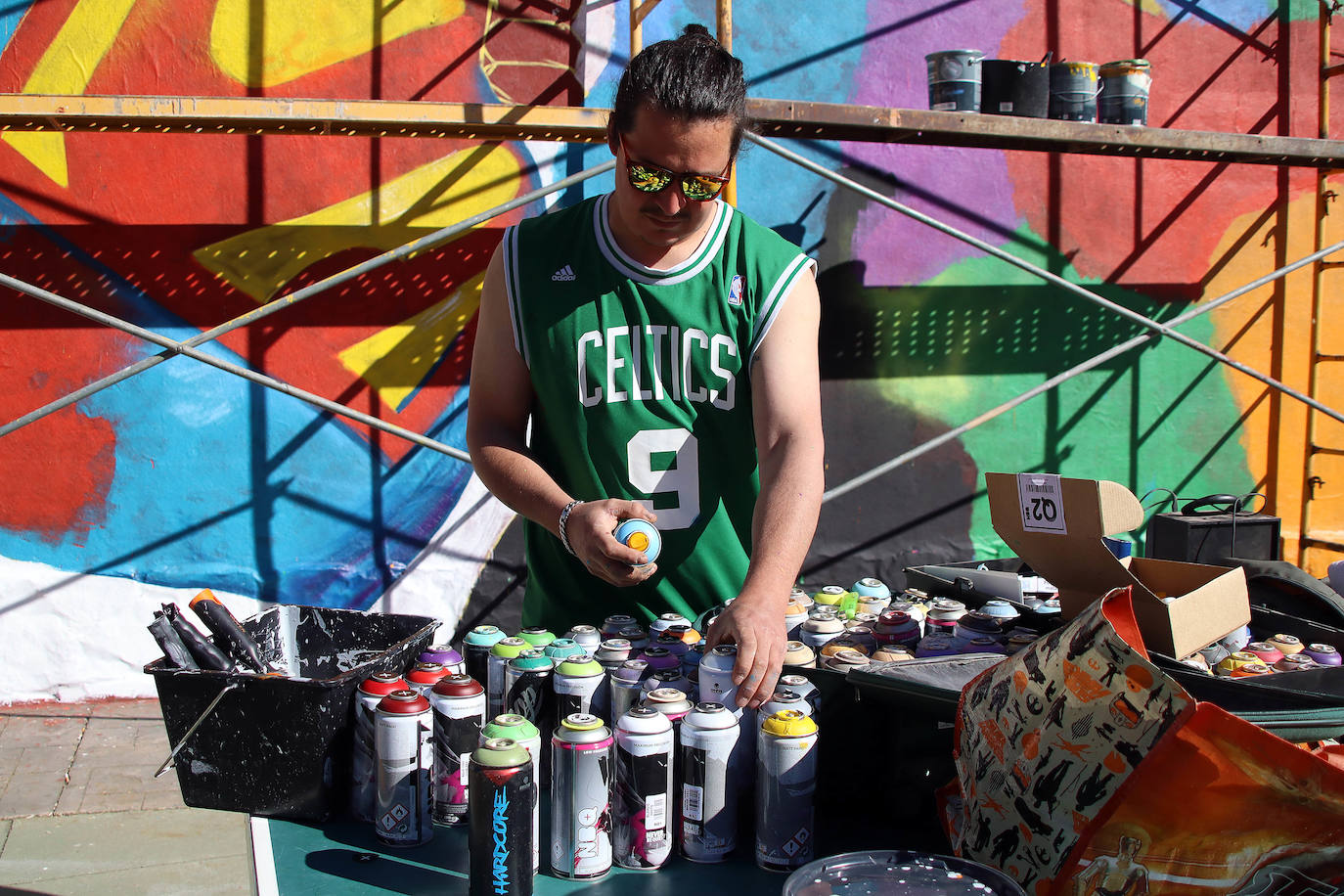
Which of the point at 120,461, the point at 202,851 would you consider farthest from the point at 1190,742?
the point at 120,461

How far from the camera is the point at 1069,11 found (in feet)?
19.6

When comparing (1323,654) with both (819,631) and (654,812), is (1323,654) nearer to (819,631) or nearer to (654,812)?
(819,631)

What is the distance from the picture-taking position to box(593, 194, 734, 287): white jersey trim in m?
2.07

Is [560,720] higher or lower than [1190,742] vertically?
lower

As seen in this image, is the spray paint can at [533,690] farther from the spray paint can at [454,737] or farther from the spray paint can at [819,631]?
the spray paint can at [819,631]

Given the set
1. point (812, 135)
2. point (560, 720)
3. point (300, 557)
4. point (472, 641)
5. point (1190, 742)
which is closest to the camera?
point (1190, 742)

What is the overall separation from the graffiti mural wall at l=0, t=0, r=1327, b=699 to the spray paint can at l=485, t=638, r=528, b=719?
3558 millimetres

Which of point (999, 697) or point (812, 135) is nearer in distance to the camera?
point (999, 697)

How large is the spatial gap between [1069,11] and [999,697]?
561 centimetres

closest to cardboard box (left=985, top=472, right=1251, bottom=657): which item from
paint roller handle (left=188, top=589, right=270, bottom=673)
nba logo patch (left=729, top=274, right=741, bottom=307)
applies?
nba logo patch (left=729, top=274, right=741, bottom=307)

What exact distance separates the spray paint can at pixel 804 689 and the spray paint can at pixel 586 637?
355 millimetres

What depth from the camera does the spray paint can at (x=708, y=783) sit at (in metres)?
1.55

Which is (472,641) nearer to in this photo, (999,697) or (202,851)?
(999,697)

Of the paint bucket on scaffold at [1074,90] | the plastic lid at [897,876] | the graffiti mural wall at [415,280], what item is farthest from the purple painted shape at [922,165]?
the plastic lid at [897,876]
